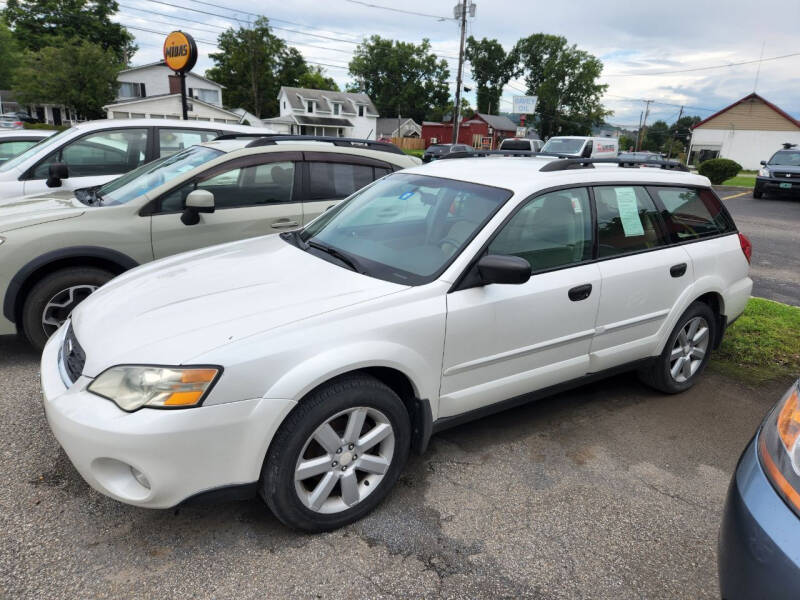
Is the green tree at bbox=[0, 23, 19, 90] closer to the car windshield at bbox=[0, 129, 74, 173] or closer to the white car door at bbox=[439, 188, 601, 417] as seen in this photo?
the car windshield at bbox=[0, 129, 74, 173]

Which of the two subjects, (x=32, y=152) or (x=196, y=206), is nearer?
(x=196, y=206)

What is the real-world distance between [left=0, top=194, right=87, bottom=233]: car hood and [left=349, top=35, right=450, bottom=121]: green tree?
8259cm

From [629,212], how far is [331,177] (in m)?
2.75

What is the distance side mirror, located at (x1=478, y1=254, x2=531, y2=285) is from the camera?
2.62 meters

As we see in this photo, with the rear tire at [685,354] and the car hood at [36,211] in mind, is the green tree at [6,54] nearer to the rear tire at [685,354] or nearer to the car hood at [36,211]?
the car hood at [36,211]

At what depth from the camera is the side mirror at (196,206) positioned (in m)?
4.25

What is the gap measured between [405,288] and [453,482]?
42.5 inches

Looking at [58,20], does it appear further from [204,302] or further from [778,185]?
[204,302]

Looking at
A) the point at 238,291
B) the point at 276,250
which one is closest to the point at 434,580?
the point at 238,291

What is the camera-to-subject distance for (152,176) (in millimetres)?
4863

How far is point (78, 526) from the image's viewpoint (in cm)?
246

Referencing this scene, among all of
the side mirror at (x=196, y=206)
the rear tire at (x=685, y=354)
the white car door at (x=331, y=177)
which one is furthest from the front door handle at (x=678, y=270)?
the side mirror at (x=196, y=206)

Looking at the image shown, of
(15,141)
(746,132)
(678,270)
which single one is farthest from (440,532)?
(746,132)

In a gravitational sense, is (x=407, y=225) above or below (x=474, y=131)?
below
